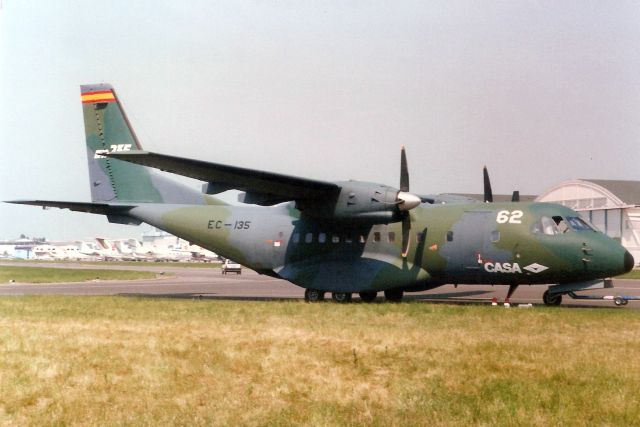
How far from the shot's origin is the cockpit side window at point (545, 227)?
21047 millimetres

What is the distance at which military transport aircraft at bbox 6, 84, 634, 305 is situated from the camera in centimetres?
2106

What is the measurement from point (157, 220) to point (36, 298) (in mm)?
5173

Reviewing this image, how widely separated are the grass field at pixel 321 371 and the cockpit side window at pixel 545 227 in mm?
4427

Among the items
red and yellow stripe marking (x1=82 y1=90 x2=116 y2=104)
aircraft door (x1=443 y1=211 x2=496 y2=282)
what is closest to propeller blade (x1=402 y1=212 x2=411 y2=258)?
aircraft door (x1=443 y1=211 x2=496 y2=282)

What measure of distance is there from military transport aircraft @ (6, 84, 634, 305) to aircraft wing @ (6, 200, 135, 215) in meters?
0.04

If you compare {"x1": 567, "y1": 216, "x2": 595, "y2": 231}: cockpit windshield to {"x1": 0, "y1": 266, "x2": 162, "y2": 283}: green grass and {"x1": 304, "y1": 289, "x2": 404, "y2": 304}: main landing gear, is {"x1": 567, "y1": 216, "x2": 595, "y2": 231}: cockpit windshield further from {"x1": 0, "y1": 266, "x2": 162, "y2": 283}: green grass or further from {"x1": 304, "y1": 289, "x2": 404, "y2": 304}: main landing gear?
{"x1": 0, "y1": 266, "x2": 162, "y2": 283}: green grass

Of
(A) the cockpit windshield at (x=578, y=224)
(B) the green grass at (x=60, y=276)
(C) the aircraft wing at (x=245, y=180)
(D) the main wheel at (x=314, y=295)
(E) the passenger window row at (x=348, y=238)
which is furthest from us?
(B) the green grass at (x=60, y=276)

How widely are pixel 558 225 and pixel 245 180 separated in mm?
9716

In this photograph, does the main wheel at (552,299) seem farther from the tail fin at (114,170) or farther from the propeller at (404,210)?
the tail fin at (114,170)

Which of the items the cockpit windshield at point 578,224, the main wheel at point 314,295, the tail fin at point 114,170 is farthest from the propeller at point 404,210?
the tail fin at point 114,170

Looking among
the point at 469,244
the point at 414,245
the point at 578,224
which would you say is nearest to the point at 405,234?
the point at 414,245

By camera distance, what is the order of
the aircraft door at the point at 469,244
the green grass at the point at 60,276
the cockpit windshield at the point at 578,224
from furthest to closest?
1. the green grass at the point at 60,276
2. the aircraft door at the point at 469,244
3. the cockpit windshield at the point at 578,224

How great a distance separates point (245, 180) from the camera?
883 inches

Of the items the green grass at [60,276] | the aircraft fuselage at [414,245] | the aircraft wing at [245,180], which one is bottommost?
the green grass at [60,276]
